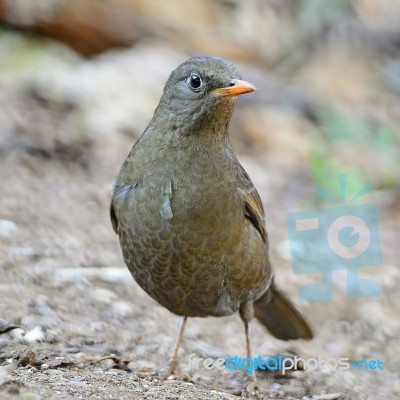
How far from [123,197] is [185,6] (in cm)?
783

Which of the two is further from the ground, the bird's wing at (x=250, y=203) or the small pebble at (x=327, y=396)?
the bird's wing at (x=250, y=203)

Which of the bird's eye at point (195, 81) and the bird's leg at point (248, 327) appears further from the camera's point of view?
the bird's leg at point (248, 327)

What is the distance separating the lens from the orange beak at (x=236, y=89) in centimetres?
436

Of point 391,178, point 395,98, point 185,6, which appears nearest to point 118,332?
point 391,178

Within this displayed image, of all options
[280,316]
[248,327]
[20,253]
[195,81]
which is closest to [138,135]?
[20,253]

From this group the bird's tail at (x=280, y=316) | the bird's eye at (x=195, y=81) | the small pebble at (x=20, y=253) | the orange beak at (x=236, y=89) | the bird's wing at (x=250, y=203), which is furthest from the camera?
the small pebble at (x=20, y=253)

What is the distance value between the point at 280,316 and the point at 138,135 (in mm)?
4158

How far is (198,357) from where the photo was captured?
5645 mm

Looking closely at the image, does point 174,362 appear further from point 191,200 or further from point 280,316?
point 191,200

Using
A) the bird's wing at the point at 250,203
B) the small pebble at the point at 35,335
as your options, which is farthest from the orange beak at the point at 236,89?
the small pebble at the point at 35,335

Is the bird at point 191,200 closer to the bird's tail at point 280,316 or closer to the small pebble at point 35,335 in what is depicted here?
the small pebble at point 35,335

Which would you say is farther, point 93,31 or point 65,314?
point 93,31

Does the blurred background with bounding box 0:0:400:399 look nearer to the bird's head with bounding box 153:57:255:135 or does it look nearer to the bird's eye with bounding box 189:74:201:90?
the bird's head with bounding box 153:57:255:135

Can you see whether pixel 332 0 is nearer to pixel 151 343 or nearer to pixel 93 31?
pixel 93 31
